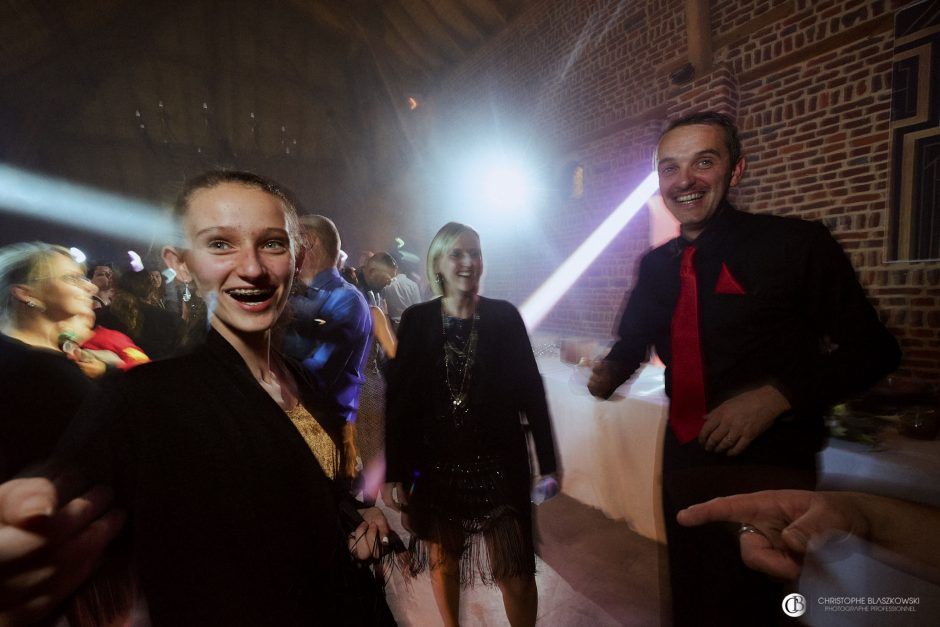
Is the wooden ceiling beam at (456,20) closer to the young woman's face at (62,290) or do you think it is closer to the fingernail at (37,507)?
the young woman's face at (62,290)

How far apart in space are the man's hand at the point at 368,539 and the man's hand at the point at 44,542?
0.52 meters

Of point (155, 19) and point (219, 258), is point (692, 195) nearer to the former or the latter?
point (219, 258)

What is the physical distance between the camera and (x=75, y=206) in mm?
8891

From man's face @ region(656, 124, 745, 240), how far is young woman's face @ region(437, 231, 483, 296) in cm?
89

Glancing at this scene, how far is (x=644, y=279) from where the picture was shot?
1.76 metres

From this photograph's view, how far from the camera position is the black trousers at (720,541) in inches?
50.5

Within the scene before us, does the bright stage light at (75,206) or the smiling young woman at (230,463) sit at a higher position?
the bright stage light at (75,206)

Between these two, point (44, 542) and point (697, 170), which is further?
point (697, 170)

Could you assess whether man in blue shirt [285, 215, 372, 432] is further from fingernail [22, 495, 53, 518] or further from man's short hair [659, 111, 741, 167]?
man's short hair [659, 111, 741, 167]

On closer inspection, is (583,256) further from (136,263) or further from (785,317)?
(136,263)

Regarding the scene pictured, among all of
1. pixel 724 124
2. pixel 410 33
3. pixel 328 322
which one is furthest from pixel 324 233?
pixel 410 33

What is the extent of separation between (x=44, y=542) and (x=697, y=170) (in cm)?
213

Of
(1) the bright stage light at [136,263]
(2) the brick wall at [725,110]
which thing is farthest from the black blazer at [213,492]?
(1) the bright stage light at [136,263]

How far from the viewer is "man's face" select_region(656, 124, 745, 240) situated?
1497mm
